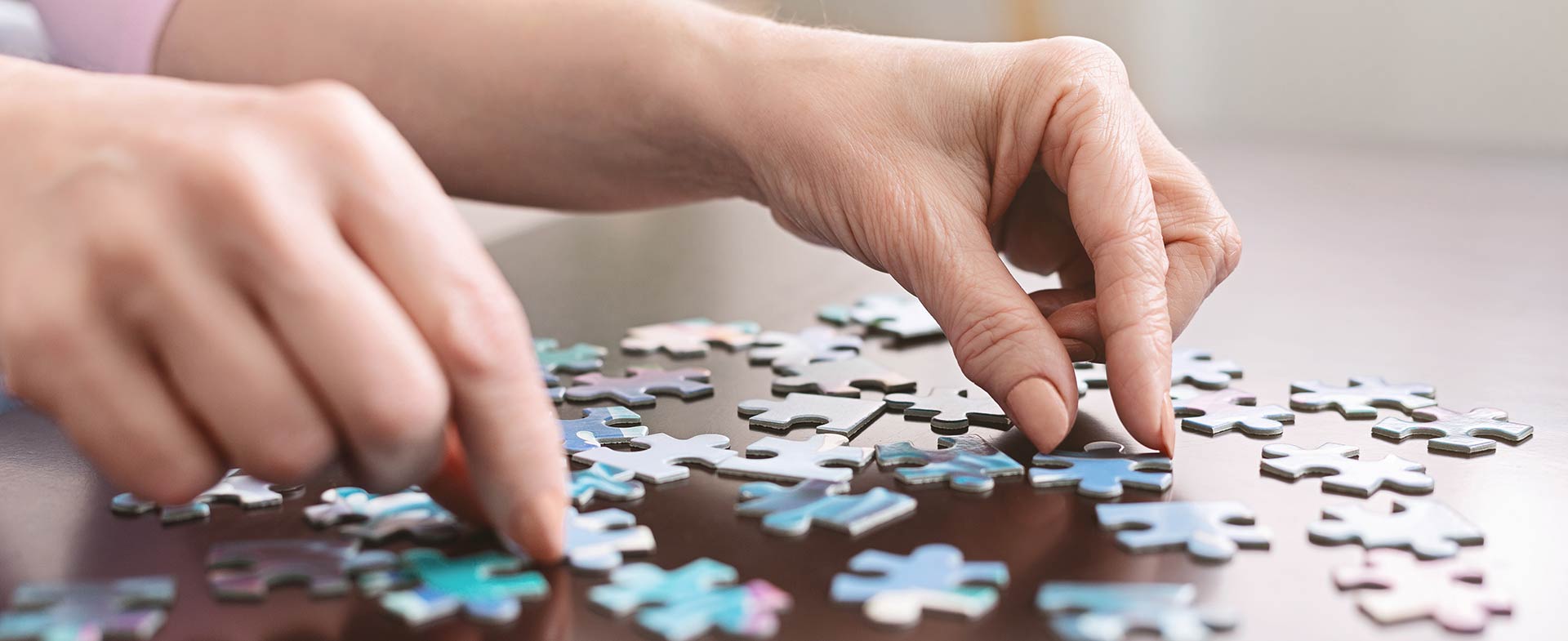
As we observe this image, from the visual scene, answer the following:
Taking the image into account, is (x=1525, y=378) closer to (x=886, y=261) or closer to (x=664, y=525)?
(x=886, y=261)

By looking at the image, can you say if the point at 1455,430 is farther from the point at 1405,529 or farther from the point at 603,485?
the point at 603,485

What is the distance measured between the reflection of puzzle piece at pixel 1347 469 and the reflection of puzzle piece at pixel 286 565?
2.47ft

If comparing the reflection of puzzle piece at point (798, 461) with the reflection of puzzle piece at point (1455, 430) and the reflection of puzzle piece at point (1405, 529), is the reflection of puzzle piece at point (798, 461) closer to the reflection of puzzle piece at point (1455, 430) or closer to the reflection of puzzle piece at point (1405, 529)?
the reflection of puzzle piece at point (1405, 529)

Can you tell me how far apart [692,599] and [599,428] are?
40 centimetres

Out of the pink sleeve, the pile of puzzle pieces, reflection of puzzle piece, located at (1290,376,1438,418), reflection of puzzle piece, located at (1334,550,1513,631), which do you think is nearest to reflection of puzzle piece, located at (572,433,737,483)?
the pile of puzzle pieces

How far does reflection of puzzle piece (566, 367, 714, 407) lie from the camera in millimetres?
1321

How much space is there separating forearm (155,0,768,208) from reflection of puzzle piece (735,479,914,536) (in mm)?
647

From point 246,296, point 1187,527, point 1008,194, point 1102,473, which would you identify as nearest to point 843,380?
point 1008,194

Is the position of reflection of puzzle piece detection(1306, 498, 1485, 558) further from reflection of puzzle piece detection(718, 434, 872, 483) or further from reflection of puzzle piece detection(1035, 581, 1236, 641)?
reflection of puzzle piece detection(718, 434, 872, 483)

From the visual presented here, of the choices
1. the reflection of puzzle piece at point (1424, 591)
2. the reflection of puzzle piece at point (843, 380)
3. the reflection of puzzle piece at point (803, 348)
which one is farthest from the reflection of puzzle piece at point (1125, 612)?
the reflection of puzzle piece at point (803, 348)

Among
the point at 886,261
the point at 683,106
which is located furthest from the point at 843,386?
the point at 683,106

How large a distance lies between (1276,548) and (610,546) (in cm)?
49

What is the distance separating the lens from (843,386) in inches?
53.9

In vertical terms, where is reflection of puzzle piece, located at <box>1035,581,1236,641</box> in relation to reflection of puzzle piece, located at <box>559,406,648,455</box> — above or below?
below
